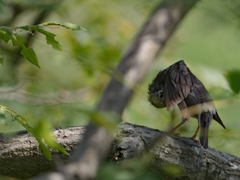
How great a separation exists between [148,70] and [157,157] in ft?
3.88

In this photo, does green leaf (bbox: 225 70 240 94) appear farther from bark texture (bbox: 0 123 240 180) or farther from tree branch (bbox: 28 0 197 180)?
tree branch (bbox: 28 0 197 180)

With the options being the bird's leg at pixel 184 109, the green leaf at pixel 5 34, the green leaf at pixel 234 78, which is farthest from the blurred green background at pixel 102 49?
the green leaf at pixel 234 78

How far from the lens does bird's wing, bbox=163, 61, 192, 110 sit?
1.83 meters

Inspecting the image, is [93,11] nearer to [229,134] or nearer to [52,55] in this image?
[52,55]

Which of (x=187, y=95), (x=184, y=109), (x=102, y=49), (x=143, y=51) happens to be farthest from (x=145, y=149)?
(x=102, y=49)

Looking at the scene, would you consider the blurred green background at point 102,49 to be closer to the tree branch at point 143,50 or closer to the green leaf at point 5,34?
the tree branch at point 143,50

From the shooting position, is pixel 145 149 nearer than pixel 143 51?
Yes

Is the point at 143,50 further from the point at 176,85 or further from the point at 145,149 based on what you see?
the point at 145,149

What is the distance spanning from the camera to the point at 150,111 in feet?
→ 7.47

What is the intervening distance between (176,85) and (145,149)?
1.98 feet

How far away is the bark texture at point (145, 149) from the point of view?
1611 millimetres

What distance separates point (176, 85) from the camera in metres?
1.92

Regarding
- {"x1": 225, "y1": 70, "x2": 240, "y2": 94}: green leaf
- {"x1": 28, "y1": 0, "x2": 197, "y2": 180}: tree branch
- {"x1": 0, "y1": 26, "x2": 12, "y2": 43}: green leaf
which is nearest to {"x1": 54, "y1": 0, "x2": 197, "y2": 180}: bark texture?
{"x1": 28, "y1": 0, "x2": 197, "y2": 180}: tree branch

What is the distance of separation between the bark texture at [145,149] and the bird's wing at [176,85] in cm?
26
